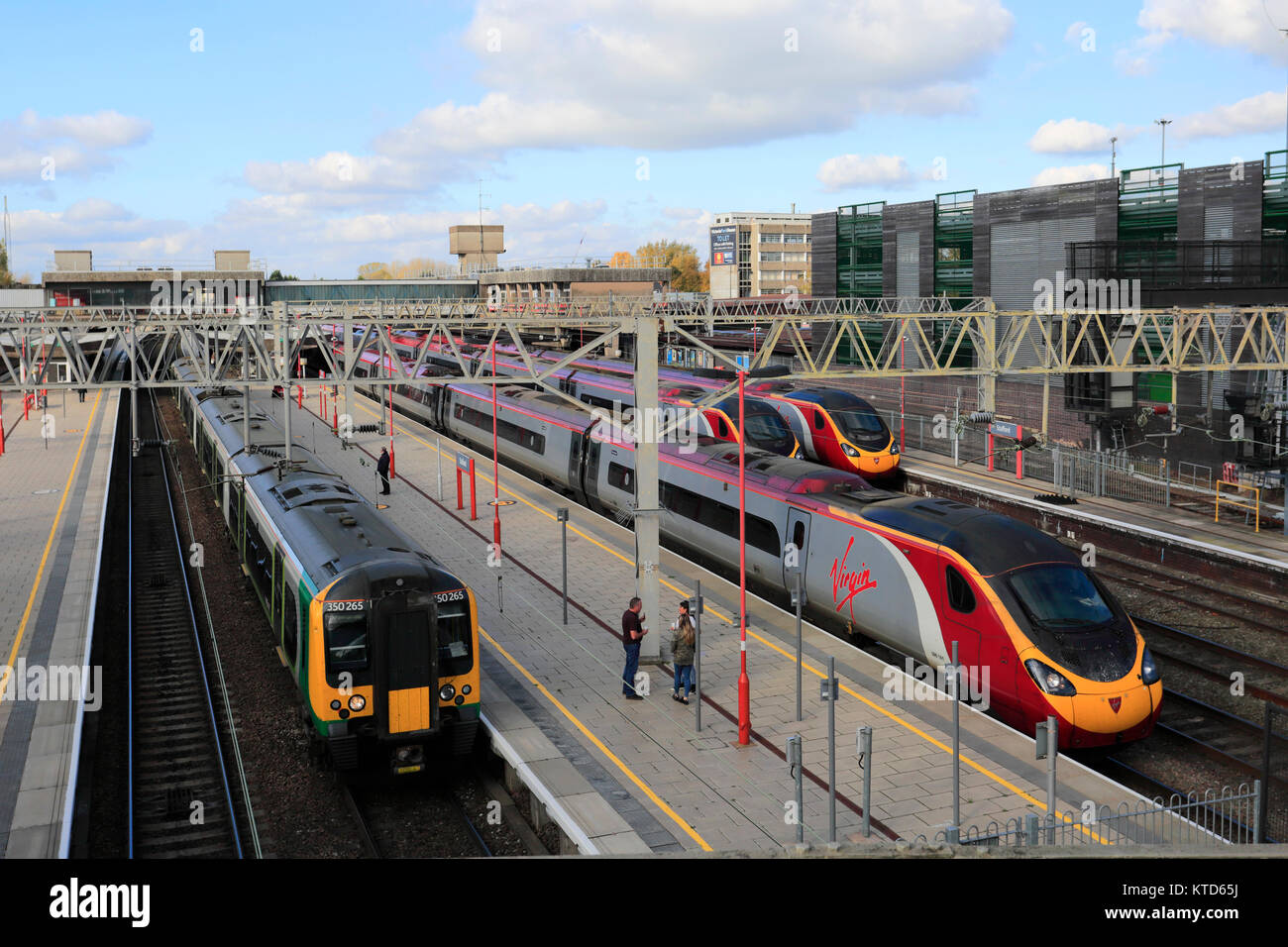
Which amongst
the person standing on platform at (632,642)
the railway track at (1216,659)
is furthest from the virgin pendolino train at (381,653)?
the railway track at (1216,659)

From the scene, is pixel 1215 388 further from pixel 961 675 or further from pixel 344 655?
pixel 344 655

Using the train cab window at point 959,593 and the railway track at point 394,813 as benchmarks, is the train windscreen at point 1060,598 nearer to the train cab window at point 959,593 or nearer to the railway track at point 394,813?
the train cab window at point 959,593

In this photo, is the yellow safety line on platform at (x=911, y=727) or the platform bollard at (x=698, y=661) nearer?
the yellow safety line on platform at (x=911, y=727)

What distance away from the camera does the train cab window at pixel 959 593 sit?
629 inches

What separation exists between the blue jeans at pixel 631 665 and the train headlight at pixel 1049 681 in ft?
18.2

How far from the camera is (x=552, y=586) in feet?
79.4

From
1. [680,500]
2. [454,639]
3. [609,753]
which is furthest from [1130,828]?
[680,500]

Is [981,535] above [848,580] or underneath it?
above

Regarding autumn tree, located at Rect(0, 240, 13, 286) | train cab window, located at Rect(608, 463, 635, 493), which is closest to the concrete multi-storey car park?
train cab window, located at Rect(608, 463, 635, 493)

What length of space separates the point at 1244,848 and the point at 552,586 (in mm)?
20330

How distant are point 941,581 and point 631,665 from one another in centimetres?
470

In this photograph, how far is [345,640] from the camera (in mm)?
13836

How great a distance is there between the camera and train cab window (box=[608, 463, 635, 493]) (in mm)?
28547

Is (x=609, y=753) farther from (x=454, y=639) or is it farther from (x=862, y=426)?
(x=862, y=426)
